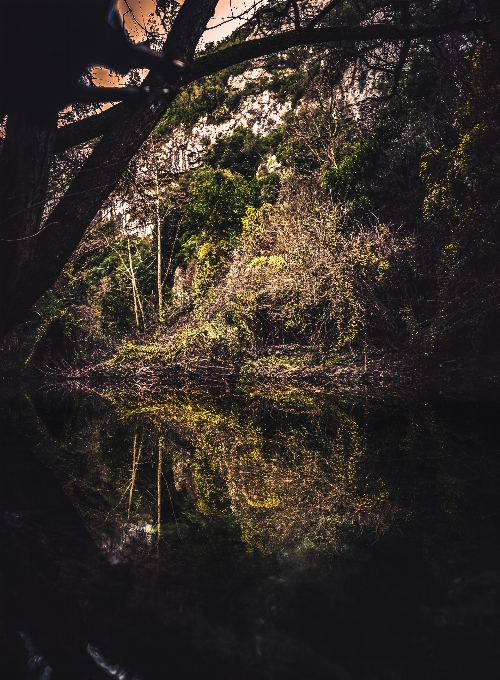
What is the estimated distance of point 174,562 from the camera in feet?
5.11

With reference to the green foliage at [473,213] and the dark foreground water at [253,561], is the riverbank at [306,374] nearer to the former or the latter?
the green foliage at [473,213]

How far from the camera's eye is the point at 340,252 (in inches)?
371

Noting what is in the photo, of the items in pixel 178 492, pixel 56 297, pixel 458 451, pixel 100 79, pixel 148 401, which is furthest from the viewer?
pixel 56 297

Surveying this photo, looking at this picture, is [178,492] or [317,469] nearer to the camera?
[178,492]

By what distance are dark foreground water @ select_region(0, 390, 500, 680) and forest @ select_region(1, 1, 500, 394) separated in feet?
10.2

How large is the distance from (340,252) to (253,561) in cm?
842

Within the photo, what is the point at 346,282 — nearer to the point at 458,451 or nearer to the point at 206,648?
the point at 458,451

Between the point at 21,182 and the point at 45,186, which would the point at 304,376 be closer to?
the point at 45,186

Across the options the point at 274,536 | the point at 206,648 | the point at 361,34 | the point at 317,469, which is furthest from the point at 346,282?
the point at 206,648

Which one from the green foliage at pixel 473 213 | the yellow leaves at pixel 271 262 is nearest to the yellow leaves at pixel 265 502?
the green foliage at pixel 473 213

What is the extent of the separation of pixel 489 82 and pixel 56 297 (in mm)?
11011

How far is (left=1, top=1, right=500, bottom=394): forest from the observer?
20.6 feet

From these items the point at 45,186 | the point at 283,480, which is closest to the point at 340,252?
the point at 45,186

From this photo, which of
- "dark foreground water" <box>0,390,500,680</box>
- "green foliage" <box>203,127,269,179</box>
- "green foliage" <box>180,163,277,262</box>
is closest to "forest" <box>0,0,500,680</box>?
"dark foreground water" <box>0,390,500,680</box>
